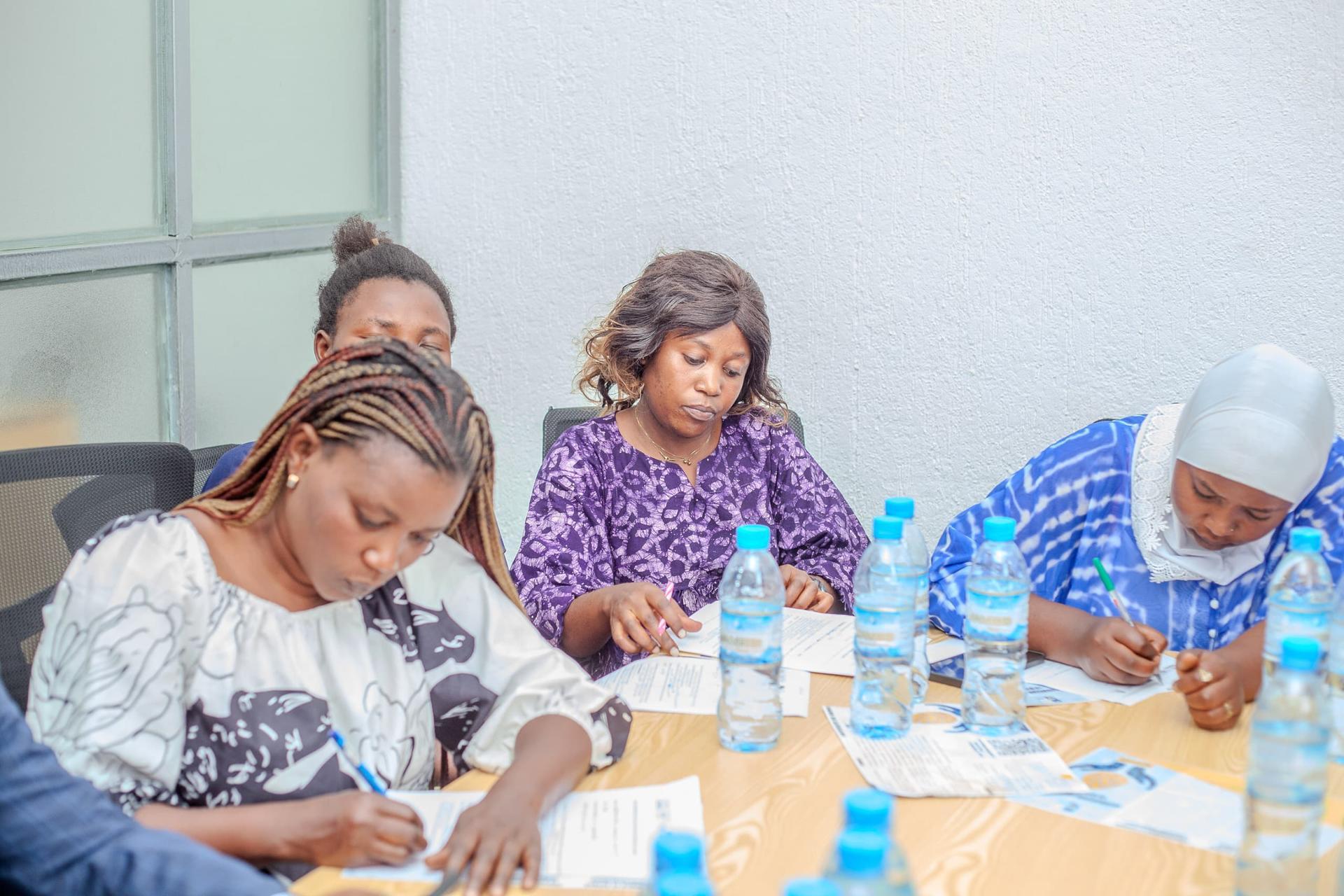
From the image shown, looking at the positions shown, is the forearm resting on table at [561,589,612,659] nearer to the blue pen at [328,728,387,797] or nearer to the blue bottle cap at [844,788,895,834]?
the blue pen at [328,728,387,797]

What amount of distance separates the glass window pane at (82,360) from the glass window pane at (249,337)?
14cm

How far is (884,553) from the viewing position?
1821mm

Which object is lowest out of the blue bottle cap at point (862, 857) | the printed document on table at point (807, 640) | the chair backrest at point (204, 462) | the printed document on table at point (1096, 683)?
the printed document on table at point (807, 640)

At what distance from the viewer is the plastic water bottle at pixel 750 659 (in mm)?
1652

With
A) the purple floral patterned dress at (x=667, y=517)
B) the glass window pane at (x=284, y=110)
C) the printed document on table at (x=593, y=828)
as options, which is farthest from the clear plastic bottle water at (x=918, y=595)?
the glass window pane at (x=284, y=110)

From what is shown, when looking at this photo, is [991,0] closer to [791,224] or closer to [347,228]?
[791,224]

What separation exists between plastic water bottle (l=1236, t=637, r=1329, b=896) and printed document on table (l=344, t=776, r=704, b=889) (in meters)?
0.56

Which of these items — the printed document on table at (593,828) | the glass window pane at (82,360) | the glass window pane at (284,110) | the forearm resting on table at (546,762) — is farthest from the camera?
the glass window pane at (284,110)

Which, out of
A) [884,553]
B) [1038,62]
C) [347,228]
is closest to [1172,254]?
[1038,62]

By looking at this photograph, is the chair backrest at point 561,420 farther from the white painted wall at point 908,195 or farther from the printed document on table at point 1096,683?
the printed document on table at point 1096,683

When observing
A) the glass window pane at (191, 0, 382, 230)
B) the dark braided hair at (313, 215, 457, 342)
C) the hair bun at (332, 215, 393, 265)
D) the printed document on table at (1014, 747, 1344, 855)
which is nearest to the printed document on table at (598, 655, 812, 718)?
the printed document on table at (1014, 747, 1344, 855)

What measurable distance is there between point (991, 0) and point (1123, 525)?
1400 millimetres

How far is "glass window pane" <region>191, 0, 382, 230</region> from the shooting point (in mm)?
3105

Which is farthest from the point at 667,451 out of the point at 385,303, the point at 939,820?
the point at 939,820
